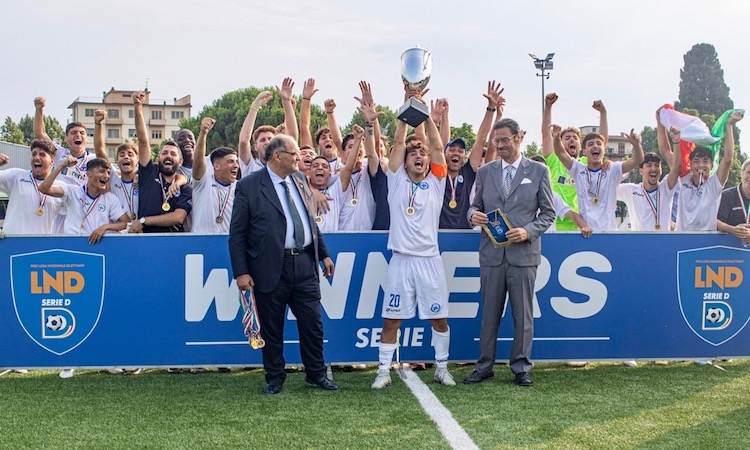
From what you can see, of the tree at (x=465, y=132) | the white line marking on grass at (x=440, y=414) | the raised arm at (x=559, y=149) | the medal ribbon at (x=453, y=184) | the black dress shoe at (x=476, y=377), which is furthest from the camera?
the tree at (x=465, y=132)

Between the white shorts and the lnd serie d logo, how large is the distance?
109 inches

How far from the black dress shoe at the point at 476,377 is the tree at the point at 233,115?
43.9 metres

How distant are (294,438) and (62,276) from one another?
324 cm

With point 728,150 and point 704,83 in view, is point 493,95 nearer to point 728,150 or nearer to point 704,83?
point 728,150

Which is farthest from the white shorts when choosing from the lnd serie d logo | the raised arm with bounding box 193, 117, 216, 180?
the lnd serie d logo

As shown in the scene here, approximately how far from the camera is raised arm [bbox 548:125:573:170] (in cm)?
820

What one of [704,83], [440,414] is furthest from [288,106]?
[704,83]

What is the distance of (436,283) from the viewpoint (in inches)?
255

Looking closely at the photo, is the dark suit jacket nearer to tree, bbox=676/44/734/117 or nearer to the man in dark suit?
the man in dark suit

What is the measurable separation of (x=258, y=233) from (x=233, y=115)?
167 feet

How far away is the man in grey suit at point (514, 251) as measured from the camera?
257 inches

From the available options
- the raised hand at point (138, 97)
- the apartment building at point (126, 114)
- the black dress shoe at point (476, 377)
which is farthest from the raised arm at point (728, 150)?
the apartment building at point (126, 114)

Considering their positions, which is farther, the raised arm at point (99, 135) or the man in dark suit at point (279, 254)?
the raised arm at point (99, 135)

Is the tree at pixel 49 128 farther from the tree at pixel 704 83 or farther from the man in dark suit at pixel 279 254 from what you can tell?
the man in dark suit at pixel 279 254
